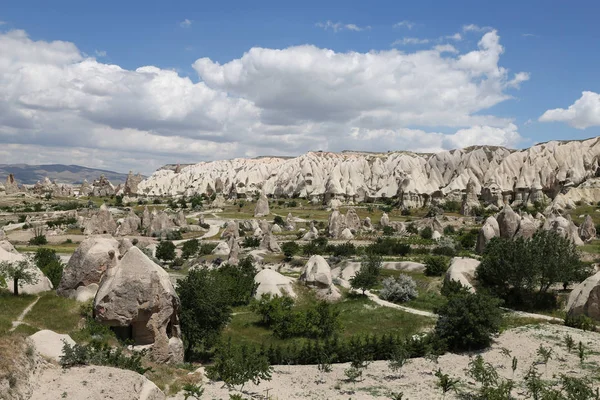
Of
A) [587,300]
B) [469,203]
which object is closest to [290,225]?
[469,203]

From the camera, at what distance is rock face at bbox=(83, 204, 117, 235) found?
75200 mm

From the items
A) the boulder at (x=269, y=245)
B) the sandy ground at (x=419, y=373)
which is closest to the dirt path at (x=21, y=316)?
the sandy ground at (x=419, y=373)

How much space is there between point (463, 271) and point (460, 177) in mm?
101372

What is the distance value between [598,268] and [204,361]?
35.8 m

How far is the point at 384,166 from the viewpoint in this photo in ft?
552

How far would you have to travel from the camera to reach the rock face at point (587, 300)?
28219mm

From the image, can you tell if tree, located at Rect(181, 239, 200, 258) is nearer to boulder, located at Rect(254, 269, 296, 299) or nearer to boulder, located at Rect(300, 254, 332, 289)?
boulder, located at Rect(254, 269, 296, 299)

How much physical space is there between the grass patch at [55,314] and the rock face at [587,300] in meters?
29.0

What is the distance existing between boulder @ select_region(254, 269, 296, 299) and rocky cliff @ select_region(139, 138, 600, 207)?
67.1 m

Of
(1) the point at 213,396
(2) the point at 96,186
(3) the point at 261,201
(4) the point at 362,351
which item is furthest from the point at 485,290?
(2) the point at 96,186

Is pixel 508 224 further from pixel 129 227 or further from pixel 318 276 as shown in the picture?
pixel 129 227

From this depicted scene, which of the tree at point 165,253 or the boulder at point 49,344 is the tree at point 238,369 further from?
the tree at point 165,253

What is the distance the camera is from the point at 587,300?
1126 inches

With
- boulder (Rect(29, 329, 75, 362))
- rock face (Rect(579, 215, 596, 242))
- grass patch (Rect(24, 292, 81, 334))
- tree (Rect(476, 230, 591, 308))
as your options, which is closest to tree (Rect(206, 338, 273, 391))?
boulder (Rect(29, 329, 75, 362))
